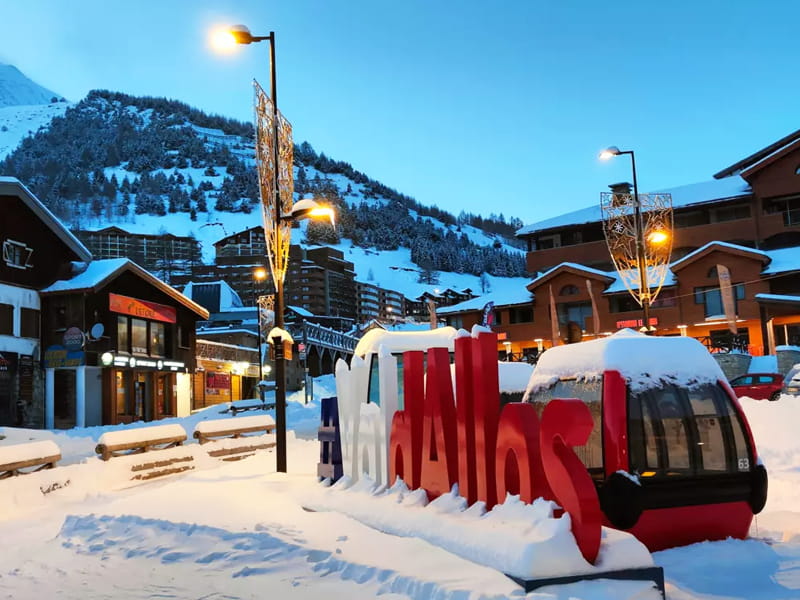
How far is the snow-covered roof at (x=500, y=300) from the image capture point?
50888mm

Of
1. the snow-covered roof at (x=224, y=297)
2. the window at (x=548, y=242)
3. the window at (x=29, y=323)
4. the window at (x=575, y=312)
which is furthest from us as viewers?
the snow-covered roof at (x=224, y=297)

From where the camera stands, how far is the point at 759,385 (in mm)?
26281

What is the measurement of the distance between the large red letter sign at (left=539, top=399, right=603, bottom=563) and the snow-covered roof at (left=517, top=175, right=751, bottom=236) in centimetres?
4424

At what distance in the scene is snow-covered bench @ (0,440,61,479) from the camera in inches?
539

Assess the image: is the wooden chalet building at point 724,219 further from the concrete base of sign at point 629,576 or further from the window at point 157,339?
the concrete base of sign at point 629,576

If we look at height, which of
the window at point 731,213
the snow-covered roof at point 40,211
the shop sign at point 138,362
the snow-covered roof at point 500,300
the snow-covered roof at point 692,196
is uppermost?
the snow-covered roof at point 692,196

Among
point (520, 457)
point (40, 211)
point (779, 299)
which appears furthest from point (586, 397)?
point (40, 211)

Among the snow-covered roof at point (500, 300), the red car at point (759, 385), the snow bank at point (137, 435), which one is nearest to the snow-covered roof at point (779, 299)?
the red car at point (759, 385)

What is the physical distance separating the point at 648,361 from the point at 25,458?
446 inches

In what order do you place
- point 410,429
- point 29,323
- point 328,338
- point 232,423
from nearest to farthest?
1. point 410,429
2. point 232,423
3. point 29,323
4. point 328,338

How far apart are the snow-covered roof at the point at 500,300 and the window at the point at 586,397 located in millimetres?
40588

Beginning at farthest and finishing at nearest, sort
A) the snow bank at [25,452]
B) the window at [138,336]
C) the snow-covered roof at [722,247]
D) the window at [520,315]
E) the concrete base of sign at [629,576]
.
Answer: the window at [520,315]
the snow-covered roof at [722,247]
the window at [138,336]
the snow bank at [25,452]
the concrete base of sign at [629,576]

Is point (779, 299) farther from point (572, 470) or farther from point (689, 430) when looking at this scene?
point (572, 470)

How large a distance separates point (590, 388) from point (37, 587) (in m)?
6.16
